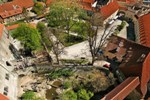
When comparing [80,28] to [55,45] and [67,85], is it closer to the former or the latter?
[55,45]

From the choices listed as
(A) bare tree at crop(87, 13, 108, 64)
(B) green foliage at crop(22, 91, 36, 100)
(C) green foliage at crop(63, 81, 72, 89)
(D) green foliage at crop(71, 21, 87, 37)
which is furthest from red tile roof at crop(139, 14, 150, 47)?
(B) green foliage at crop(22, 91, 36, 100)

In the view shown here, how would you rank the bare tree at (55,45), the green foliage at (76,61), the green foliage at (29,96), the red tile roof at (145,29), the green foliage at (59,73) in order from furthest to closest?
1. the red tile roof at (145,29)
2. the green foliage at (76,61)
3. the bare tree at (55,45)
4. the green foliage at (59,73)
5. the green foliage at (29,96)

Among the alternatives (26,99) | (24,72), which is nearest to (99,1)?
(24,72)

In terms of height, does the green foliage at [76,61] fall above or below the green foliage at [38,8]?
below

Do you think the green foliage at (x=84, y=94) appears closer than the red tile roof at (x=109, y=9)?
Yes

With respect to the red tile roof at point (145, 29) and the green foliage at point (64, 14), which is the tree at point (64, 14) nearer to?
the green foliage at point (64, 14)

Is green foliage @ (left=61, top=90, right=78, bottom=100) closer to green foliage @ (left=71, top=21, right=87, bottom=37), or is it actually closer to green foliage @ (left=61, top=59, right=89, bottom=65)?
→ green foliage @ (left=61, top=59, right=89, bottom=65)

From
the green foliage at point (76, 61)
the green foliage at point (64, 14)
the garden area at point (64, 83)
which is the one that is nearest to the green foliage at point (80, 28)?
the green foliage at point (64, 14)

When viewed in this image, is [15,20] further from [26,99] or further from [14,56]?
[26,99]
